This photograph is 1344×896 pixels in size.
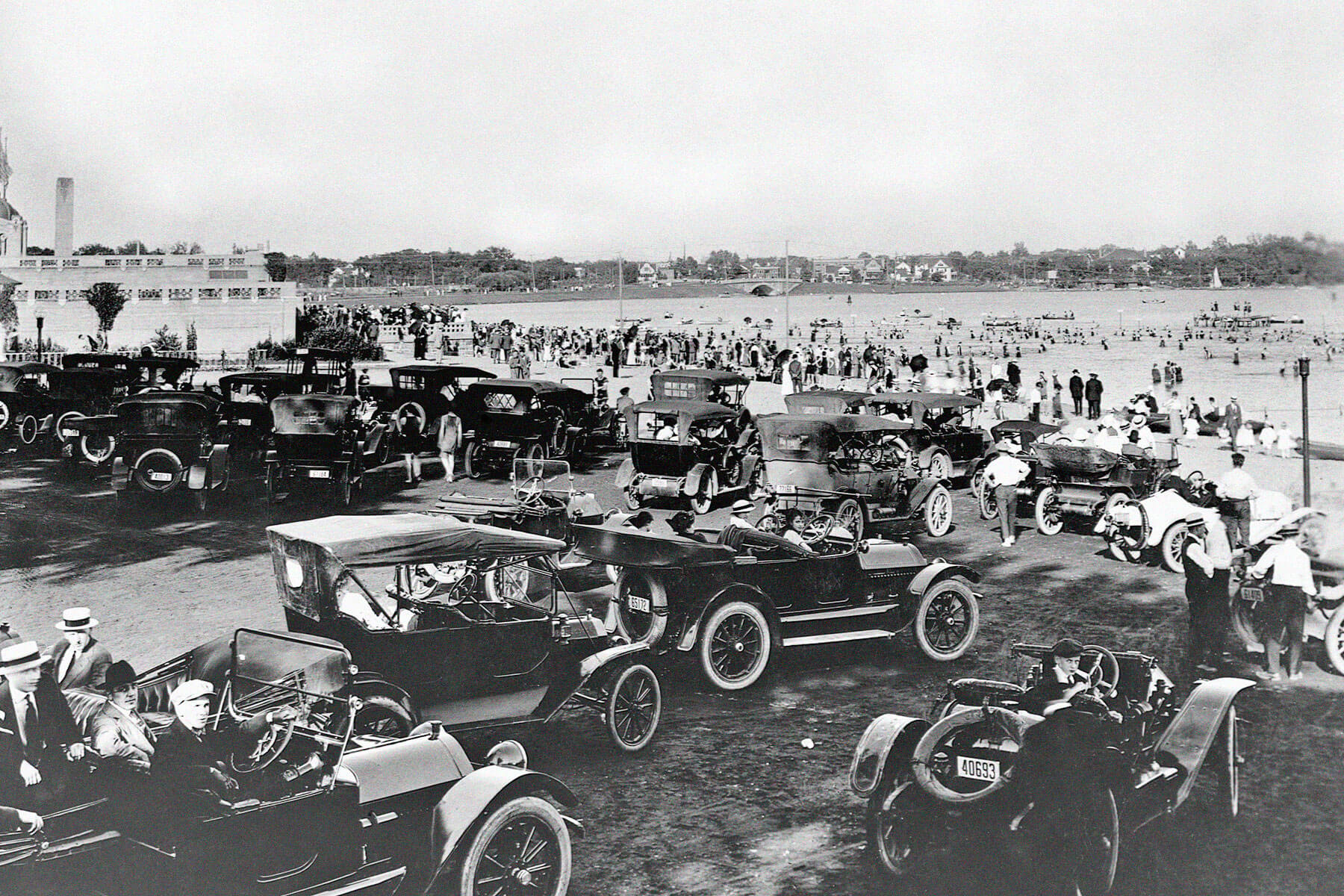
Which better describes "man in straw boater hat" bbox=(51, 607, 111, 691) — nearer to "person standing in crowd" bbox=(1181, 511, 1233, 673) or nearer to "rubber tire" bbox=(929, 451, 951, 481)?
"person standing in crowd" bbox=(1181, 511, 1233, 673)

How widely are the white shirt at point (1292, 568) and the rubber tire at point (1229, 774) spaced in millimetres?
1264

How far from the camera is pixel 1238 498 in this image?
632 cm

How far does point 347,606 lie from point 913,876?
7.62 ft

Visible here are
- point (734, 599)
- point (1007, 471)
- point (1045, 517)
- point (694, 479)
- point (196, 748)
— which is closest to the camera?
point (196, 748)

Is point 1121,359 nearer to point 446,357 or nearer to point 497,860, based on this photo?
point 446,357

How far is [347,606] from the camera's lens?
4410 millimetres

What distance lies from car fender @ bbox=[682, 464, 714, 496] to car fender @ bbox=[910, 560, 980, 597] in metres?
3.89

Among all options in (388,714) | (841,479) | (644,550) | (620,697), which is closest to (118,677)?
(388,714)

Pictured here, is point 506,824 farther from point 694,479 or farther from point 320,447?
point 694,479

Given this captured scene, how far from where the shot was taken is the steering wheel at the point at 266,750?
3.42 meters

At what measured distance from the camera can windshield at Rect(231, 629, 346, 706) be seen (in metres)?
3.80

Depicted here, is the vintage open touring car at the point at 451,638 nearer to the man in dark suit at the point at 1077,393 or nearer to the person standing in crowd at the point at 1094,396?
the person standing in crowd at the point at 1094,396

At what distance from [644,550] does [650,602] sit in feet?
0.90

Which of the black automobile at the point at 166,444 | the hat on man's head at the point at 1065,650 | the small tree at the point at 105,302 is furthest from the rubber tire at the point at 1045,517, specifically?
the small tree at the point at 105,302
